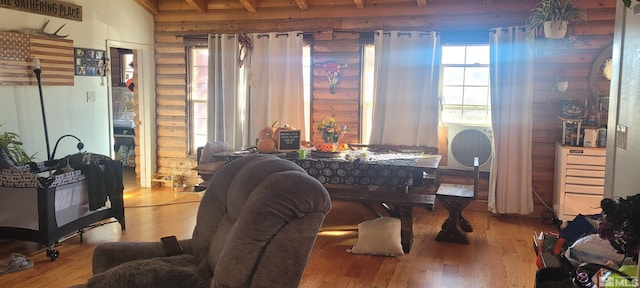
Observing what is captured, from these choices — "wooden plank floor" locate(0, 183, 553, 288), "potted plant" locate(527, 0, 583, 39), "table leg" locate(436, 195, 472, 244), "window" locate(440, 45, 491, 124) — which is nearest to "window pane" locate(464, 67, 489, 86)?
"window" locate(440, 45, 491, 124)

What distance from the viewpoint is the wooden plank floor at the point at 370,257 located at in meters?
3.69

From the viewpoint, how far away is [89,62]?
5.72 meters

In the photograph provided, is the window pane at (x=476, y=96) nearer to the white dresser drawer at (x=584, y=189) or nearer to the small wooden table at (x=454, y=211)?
the white dresser drawer at (x=584, y=189)

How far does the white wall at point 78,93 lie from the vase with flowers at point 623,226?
16.2 ft

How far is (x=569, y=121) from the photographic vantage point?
5055 millimetres

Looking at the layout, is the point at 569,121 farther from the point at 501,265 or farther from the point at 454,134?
the point at 501,265

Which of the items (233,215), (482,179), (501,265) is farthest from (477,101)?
(233,215)

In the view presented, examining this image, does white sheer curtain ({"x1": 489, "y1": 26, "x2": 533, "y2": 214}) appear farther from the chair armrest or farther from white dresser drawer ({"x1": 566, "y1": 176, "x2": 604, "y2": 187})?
the chair armrest

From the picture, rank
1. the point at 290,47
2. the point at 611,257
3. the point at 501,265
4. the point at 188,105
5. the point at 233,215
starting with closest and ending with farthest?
1. the point at 611,257
2. the point at 233,215
3. the point at 501,265
4. the point at 290,47
5. the point at 188,105

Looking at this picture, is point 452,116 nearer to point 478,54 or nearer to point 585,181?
point 478,54

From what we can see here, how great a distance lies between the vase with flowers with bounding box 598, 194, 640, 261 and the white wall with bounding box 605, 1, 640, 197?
59 centimetres

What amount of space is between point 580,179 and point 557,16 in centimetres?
157

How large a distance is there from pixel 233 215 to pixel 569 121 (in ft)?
12.9

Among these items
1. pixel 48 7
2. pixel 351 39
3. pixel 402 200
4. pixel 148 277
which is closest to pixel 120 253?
pixel 148 277
